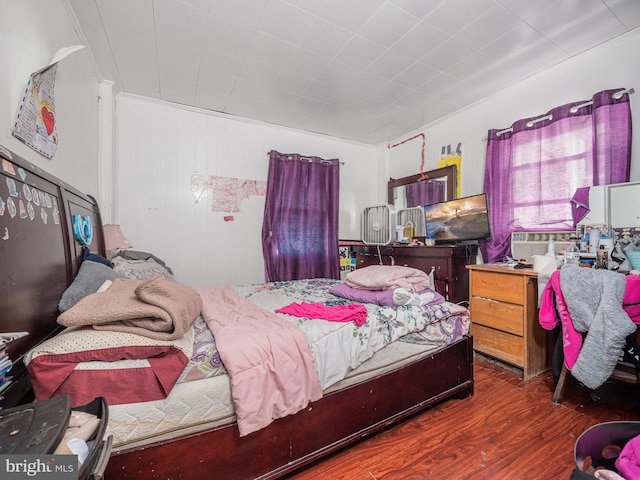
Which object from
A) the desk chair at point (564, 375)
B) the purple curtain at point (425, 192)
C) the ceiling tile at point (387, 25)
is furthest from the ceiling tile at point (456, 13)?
the desk chair at point (564, 375)

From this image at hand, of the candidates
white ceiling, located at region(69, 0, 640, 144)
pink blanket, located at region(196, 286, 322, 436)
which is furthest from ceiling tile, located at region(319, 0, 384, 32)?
pink blanket, located at region(196, 286, 322, 436)

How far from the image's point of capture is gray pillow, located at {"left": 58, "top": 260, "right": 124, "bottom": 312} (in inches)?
51.0

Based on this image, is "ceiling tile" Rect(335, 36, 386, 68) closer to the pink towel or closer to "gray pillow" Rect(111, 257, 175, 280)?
the pink towel

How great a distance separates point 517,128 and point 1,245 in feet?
11.9

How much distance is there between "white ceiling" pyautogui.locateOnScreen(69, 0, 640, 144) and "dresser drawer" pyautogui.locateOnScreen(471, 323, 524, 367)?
90.4 inches

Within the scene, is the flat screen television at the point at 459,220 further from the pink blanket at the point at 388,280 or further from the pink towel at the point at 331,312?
the pink towel at the point at 331,312

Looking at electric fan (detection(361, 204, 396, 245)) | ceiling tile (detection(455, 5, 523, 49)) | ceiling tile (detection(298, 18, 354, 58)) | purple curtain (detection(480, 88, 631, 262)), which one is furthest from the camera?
electric fan (detection(361, 204, 396, 245))

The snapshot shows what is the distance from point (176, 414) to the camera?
1.04m

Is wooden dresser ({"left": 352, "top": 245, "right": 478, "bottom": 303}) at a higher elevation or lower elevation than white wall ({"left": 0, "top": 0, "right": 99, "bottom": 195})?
lower

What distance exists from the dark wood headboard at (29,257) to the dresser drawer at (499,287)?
2799 millimetres

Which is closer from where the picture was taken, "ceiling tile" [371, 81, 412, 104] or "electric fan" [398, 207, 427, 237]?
"ceiling tile" [371, 81, 412, 104]

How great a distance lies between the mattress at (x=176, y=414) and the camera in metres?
0.97

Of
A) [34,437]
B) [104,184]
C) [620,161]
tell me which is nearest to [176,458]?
[34,437]

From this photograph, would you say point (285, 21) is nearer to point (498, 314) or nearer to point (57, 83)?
point (57, 83)
